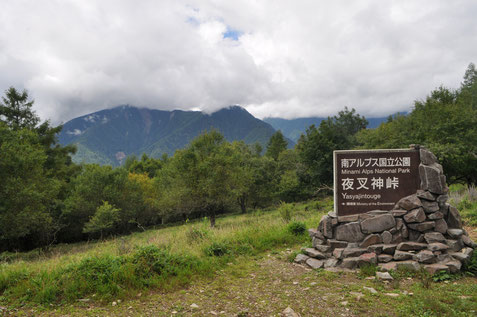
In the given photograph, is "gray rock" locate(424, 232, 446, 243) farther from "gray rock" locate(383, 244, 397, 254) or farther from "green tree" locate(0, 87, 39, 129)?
"green tree" locate(0, 87, 39, 129)

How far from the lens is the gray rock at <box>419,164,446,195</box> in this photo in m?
7.41

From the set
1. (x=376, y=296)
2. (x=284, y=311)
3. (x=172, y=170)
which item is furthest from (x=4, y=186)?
(x=376, y=296)

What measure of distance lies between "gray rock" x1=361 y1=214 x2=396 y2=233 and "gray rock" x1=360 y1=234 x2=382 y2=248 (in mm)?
160

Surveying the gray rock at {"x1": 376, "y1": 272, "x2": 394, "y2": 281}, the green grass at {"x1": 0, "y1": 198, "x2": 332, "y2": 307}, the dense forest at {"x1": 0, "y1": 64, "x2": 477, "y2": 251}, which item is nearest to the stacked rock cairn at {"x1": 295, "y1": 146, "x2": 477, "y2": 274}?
the gray rock at {"x1": 376, "y1": 272, "x2": 394, "y2": 281}

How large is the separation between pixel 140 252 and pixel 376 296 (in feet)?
17.9

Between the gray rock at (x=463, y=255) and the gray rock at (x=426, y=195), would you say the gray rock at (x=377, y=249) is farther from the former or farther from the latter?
the gray rock at (x=426, y=195)

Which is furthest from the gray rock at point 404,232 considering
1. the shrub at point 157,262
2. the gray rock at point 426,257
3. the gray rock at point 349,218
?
the shrub at point 157,262

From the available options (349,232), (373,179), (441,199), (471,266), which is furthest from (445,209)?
(349,232)

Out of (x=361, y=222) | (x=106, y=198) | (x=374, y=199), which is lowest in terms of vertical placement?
(x=106, y=198)

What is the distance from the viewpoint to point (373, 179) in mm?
8078

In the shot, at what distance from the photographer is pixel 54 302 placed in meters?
5.42

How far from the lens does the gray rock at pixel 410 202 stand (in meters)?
7.45

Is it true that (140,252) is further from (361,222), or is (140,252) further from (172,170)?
(172,170)

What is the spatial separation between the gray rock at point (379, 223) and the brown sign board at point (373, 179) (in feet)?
1.21
